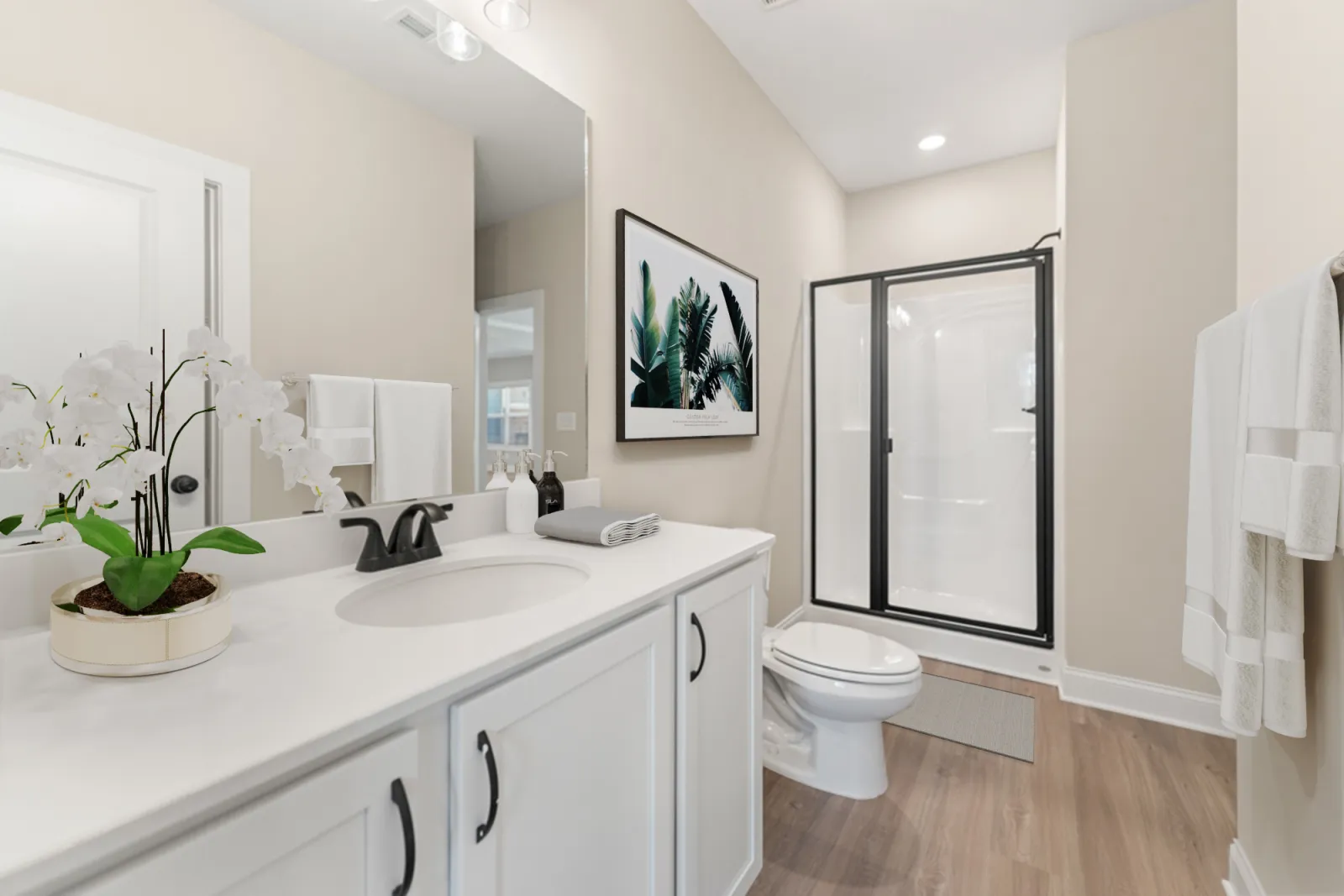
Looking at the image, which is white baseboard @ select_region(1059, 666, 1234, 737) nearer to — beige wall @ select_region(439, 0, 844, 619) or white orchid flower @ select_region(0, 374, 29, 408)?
beige wall @ select_region(439, 0, 844, 619)

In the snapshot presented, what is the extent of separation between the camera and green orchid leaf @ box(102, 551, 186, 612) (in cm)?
63

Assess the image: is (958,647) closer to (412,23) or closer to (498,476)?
(498,476)

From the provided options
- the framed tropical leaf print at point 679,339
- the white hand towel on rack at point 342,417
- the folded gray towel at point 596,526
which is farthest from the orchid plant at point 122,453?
the framed tropical leaf print at point 679,339

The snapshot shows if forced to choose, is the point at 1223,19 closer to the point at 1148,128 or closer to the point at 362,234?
the point at 1148,128

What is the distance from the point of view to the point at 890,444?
299cm

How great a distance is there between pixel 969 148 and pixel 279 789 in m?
3.70

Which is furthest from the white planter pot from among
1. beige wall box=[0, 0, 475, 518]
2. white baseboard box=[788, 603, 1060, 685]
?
white baseboard box=[788, 603, 1060, 685]

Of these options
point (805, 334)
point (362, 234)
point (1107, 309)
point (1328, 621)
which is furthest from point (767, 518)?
point (362, 234)

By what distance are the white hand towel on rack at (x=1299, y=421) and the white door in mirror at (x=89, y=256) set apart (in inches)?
64.8

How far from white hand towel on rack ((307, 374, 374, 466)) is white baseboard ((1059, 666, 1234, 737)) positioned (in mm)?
2717

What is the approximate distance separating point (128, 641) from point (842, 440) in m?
2.89

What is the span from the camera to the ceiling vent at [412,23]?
3.82 ft

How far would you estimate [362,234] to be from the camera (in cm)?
113

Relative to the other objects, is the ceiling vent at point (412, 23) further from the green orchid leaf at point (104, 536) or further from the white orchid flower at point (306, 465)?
the green orchid leaf at point (104, 536)
